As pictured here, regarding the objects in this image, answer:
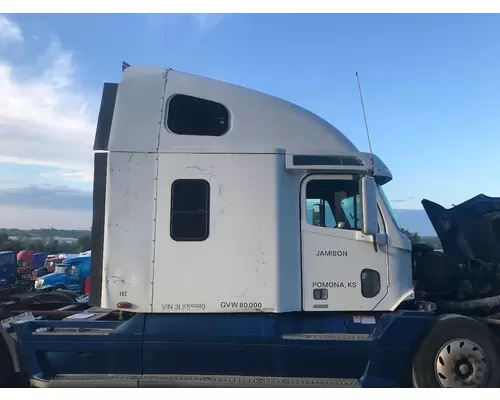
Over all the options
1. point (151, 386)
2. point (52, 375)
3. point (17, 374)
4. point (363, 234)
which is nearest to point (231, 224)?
point (363, 234)

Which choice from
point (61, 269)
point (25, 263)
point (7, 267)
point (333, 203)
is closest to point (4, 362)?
point (333, 203)

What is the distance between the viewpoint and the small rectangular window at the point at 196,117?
17.9 feet

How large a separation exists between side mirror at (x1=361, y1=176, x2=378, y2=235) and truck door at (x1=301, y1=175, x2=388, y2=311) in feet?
0.35

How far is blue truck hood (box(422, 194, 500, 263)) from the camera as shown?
6.64 metres

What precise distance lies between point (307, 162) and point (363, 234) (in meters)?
1.03

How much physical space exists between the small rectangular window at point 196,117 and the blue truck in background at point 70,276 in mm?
15068

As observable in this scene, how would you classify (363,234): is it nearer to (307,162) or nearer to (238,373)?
(307,162)

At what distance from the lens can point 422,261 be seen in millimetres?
6109

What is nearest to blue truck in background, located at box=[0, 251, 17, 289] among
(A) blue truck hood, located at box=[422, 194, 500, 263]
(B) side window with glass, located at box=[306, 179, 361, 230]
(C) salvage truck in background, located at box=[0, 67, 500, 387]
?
(C) salvage truck in background, located at box=[0, 67, 500, 387]

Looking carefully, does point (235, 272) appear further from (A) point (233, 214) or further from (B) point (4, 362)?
(B) point (4, 362)

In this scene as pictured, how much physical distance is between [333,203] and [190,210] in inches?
65.4

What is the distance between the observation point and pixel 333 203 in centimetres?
556

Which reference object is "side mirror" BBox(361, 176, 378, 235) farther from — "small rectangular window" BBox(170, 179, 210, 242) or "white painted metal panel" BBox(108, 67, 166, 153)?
"white painted metal panel" BBox(108, 67, 166, 153)

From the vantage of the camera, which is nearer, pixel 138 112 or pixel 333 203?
pixel 138 112
